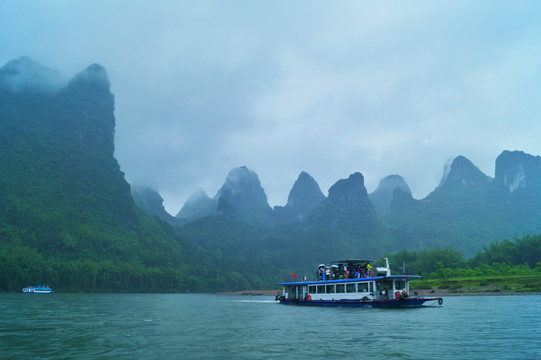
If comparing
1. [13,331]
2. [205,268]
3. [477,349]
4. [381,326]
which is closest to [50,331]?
[13,331]

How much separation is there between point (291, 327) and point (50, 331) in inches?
623

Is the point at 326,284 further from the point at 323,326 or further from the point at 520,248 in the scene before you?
the point at 520,248

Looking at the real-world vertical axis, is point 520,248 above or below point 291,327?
above

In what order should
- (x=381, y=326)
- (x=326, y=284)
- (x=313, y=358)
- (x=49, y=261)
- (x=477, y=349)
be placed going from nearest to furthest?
(x=313, y=358), (x=477, y=349), (x=381, y=326), (x=326, y=284), (x=49, y=261)

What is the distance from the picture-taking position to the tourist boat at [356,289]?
4012 centimetres

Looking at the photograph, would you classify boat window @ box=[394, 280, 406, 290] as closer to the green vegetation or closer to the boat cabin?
the boat cabin

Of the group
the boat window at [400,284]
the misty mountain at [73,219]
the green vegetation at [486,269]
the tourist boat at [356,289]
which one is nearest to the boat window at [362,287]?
the tourist boat at [356,289]

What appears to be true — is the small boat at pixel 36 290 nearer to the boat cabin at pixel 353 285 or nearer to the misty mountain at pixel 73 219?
the misty mountain at pixel 73 219

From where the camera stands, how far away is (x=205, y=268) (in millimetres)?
162625

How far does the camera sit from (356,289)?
4291 cm

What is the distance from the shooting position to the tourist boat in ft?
132

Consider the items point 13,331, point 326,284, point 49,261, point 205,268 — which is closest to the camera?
point 13,331

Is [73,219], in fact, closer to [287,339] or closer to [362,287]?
[362,287]

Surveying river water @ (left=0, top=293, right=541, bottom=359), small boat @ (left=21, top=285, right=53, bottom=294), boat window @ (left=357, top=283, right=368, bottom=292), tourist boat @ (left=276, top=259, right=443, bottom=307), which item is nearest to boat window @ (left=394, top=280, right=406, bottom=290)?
tourist boat @ (left=276, top=259, right=443, bottom=307)
